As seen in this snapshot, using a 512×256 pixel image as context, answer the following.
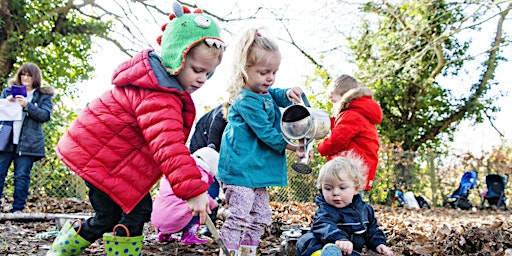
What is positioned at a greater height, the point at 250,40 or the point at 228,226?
the point at 250,40

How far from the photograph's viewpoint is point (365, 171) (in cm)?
331

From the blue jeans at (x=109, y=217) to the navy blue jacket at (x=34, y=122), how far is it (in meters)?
3.15

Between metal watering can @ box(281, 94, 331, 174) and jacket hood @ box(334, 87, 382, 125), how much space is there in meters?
0.97

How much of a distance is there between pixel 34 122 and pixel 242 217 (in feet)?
11.7

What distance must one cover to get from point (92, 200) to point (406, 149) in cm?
1304

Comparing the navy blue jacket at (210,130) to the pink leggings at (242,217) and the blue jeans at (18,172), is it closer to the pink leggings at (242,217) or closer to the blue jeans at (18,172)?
the pink leggings at (242,217)

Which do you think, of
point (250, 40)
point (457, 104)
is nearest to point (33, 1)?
point (250, 40)

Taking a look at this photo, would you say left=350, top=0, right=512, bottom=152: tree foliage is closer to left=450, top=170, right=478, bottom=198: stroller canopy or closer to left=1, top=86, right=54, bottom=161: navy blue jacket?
left=450, top=170, right=478, bottom=198: stroller canopy

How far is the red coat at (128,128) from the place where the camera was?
2.39 m

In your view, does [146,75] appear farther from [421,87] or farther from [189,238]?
[421,87]

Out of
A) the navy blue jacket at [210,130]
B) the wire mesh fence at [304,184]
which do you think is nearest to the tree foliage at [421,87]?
the wire mesh fence at [304,184]

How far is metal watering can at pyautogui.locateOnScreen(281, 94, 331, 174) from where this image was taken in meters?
2.89

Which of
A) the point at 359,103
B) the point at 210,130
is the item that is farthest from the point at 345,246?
the point at 210,130

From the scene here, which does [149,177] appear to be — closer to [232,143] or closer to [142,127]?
[142,127]
